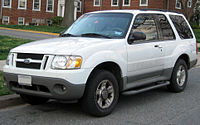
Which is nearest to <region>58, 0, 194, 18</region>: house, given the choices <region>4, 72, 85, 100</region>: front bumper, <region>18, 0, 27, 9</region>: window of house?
<region>18, 0, 27, 9</region>: window of house

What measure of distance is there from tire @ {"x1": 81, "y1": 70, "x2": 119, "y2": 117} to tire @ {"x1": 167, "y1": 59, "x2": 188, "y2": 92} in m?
2.17

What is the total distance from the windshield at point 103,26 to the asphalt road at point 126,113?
4.62ft

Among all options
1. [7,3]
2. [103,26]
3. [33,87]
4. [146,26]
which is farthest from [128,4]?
[33,87]

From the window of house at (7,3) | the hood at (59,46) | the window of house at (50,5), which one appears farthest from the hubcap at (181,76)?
the window of house at (50,5)

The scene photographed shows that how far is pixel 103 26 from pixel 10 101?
89.9 inches

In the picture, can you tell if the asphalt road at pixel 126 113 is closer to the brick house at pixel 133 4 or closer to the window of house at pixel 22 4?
the brick house at pixel 133 4

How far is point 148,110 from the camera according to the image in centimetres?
589

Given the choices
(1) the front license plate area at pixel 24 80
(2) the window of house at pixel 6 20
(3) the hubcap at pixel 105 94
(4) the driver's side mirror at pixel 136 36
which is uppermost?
(2) the window of house at pixel 6 20

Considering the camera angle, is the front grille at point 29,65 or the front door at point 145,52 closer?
the front grille at point 29,65

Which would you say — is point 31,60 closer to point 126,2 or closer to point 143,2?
point 143,2

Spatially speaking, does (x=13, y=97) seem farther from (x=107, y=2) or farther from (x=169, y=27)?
(x=107, y=2)

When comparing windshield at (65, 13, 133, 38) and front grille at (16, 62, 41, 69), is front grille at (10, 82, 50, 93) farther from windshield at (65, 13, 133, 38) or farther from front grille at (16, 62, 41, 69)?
windshield at (65, 13, 133, 38)

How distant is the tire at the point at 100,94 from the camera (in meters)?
5.09

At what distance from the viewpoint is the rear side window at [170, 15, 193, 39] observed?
748 cm
